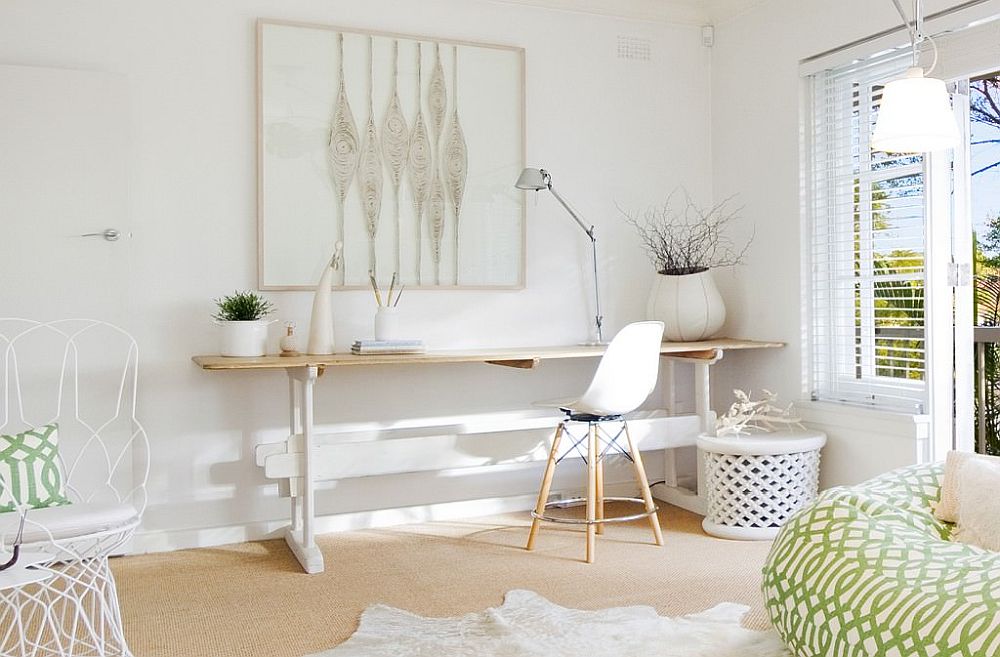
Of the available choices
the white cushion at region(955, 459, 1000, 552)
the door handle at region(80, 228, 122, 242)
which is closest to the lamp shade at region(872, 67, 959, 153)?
the white cushion at region(955, 459, 1000, 552)

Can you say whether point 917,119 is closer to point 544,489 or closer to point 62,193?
point 544,489

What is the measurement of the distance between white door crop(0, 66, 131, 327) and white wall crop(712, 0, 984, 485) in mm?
2768

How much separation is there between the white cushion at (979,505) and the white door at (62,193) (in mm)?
2935

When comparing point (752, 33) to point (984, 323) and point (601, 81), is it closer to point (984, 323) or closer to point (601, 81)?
point (601, 81)

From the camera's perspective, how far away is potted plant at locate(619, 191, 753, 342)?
417 centimetres

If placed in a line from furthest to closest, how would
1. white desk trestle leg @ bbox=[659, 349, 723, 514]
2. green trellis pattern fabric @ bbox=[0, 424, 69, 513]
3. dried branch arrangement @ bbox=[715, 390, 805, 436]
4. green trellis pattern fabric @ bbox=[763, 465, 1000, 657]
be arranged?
white desk trestle leg @ bbox=[659, 349, 723, 514] < dried branch arrangement @ bbox=[715, 390, 805, 436] < green trellis pattern fabric @ bbox=[0, 424, 69, 513] < green trellis pattern fabric @ bbox=[763, 465, 1000, 657]

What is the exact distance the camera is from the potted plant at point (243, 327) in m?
3.43

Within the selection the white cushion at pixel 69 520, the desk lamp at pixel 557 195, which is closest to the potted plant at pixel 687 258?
the desk lamp at pixel 557 195

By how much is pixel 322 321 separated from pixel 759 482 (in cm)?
185

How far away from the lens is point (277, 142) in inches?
149

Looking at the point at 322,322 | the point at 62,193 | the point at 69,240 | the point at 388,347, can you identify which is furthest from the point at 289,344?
the point at 62,193

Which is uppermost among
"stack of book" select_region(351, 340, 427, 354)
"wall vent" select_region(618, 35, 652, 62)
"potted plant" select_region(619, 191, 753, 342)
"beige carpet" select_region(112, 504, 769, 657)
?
"wall vent" select_region(618, 35, 652, 62)

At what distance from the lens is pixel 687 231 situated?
4574 mm

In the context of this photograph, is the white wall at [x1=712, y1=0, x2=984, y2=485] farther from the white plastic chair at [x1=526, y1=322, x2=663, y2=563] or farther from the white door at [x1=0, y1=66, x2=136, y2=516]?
the white door at [x1=0, y1=66, x2=136, y2=516]
